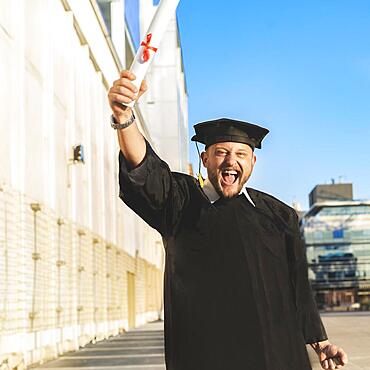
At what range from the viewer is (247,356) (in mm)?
3178

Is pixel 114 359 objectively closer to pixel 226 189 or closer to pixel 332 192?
pixel 226 189

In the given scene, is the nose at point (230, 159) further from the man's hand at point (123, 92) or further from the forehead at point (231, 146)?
the man's hand at point (123, 92)

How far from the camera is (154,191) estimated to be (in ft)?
10.6

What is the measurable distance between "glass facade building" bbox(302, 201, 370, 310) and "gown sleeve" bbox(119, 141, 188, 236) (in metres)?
105

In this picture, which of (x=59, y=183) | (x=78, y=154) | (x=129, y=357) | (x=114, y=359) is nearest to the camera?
(x=114, y=359)

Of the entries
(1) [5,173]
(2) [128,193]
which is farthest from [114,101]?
(1) [5,173]

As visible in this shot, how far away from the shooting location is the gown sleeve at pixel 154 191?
10.3 feet

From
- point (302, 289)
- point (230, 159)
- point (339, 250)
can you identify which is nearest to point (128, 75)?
point (230, 159)

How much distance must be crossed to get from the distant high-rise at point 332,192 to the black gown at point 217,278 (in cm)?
13567

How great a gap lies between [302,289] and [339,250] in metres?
108

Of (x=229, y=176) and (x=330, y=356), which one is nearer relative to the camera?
(x=229, y=176)

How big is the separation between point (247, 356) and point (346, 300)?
106 meters

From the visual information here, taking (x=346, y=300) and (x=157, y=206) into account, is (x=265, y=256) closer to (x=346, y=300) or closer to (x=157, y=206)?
(x=157, y=206)

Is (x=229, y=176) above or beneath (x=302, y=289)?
above
